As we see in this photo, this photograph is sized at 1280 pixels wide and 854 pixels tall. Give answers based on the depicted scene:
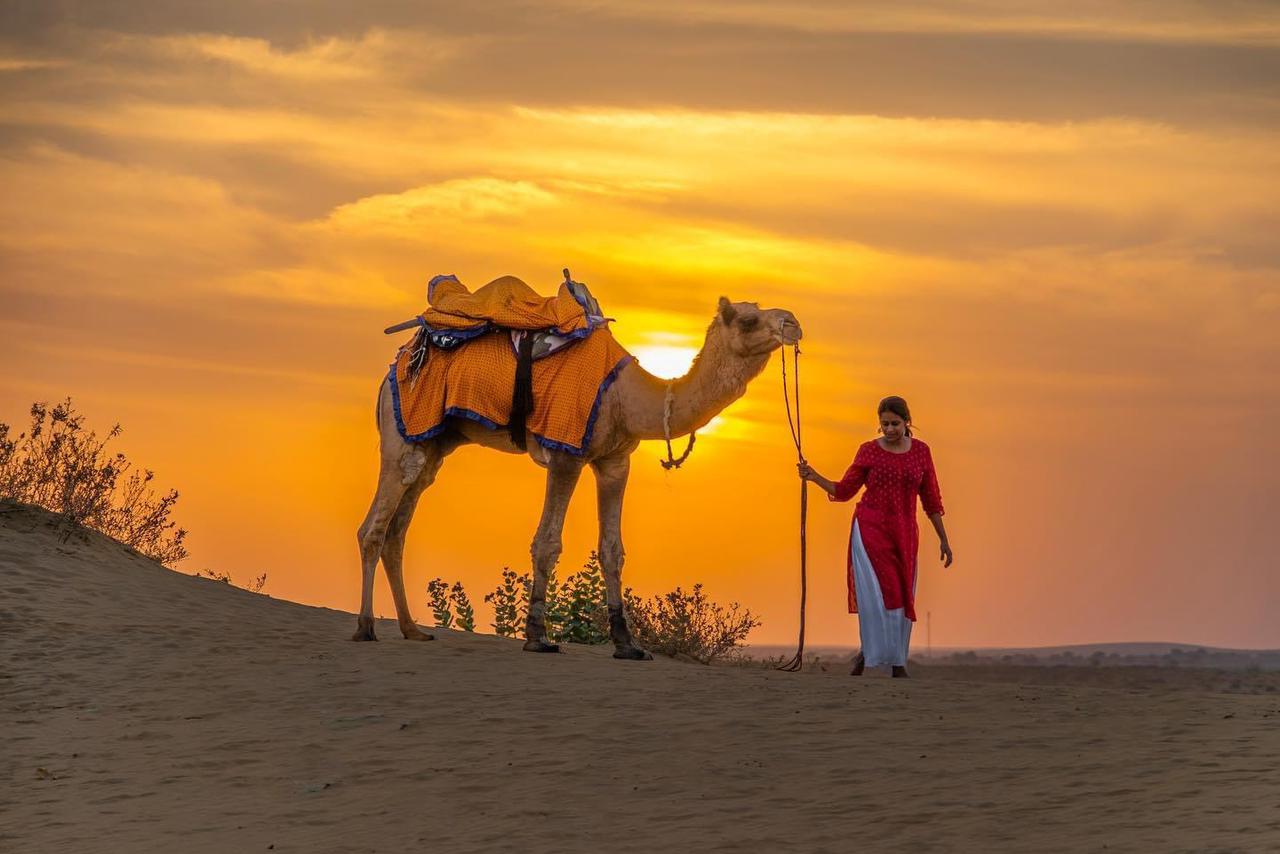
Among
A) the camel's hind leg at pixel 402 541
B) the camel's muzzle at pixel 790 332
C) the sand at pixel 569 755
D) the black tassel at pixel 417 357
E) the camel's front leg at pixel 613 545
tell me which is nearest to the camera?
the sand at pixel 569 755

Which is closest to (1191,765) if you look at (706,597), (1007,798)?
(1007,798)

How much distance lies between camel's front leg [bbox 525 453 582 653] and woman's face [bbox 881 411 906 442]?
293 centimetres

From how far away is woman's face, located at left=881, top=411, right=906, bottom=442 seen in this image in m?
15.9

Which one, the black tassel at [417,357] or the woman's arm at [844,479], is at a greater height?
the black tassel at [417,357]

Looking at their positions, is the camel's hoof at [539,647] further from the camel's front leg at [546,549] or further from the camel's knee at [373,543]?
the camel's knee at [373,543]

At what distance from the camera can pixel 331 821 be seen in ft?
38.7

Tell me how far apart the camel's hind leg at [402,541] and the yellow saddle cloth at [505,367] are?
0.49 metres

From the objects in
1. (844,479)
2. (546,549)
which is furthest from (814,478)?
(546,549)

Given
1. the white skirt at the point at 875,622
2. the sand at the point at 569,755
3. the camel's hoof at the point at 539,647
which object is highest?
the white skirt at the point at 875,622

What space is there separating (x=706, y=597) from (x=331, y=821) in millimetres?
10278

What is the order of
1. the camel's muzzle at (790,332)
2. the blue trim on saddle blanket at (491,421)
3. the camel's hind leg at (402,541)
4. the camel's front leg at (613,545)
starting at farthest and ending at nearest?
the camel's hind leg at (402,541)
the camel's front leg at (613,545)
the blue trim on saddle blanket at (491,421)
the camel's muzzle at (790,332)

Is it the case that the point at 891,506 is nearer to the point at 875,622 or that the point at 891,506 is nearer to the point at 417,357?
the point at 875,622

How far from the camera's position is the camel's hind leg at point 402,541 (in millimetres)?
18062

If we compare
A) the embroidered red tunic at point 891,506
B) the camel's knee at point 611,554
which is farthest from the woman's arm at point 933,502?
the camel's knee at point 611,554
